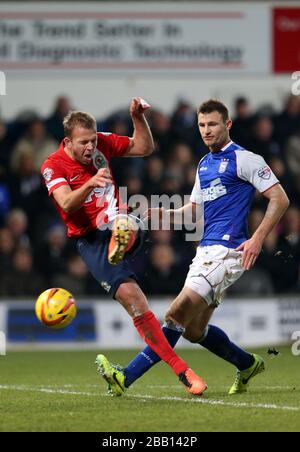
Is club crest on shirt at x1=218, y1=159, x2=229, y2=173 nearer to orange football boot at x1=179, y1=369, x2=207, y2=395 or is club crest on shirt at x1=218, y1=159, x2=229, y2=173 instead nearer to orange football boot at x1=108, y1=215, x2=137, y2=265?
orange football boot at x1=108, y1=215, x2=137, y2=265

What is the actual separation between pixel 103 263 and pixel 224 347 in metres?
1.23

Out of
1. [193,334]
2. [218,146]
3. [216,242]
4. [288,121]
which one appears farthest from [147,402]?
[288,121]

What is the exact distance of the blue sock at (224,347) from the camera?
8.48m

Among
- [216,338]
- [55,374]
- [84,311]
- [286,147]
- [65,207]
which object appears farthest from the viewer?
[286,147]

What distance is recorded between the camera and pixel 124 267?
8.08 metres

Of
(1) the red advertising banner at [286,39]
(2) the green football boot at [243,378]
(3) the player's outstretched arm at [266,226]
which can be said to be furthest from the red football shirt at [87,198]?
(1) the red advertising banner at [286,39]

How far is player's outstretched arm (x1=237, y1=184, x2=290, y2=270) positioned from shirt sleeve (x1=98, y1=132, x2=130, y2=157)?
1.29 meters

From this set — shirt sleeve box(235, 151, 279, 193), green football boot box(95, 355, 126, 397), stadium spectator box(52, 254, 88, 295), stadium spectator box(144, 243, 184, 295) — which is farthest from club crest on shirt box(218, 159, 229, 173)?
stadium spectator box(52, 254, 88, 295)

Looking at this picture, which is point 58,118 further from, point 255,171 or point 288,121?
point 255,171

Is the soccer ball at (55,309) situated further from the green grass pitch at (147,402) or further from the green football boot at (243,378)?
the green football boot at (243,378)

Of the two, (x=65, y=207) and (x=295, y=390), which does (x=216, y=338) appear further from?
(x=65, y=207)

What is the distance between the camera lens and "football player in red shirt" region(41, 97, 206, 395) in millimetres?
7824
